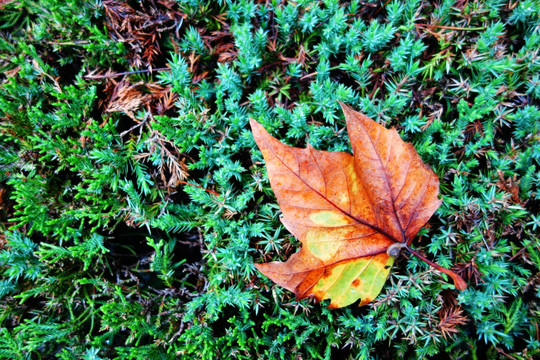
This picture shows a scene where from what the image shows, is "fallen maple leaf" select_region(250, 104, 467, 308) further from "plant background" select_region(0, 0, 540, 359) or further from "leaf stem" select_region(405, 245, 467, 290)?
"plant background" select_region(0, 0, 540, 359)

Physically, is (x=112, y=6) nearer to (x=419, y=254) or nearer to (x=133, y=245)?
(x=133, y=245)

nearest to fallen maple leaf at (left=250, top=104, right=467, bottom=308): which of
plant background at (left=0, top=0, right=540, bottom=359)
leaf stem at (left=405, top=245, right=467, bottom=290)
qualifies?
leaf stem at (left=405, top=245, right=467, bottom=290)

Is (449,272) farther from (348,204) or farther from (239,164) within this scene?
(239,164)

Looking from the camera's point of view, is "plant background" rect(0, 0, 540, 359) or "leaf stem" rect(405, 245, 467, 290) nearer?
"leaf stem" rect(405, 245, 467, 290)

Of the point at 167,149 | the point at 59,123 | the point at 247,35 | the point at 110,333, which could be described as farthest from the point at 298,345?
the point at 59,123

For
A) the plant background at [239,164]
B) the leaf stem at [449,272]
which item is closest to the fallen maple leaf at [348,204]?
the leaf stem at [449,272]

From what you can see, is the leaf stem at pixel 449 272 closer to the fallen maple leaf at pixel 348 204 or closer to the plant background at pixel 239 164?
the fallen maple leaf at pixel 348 204
